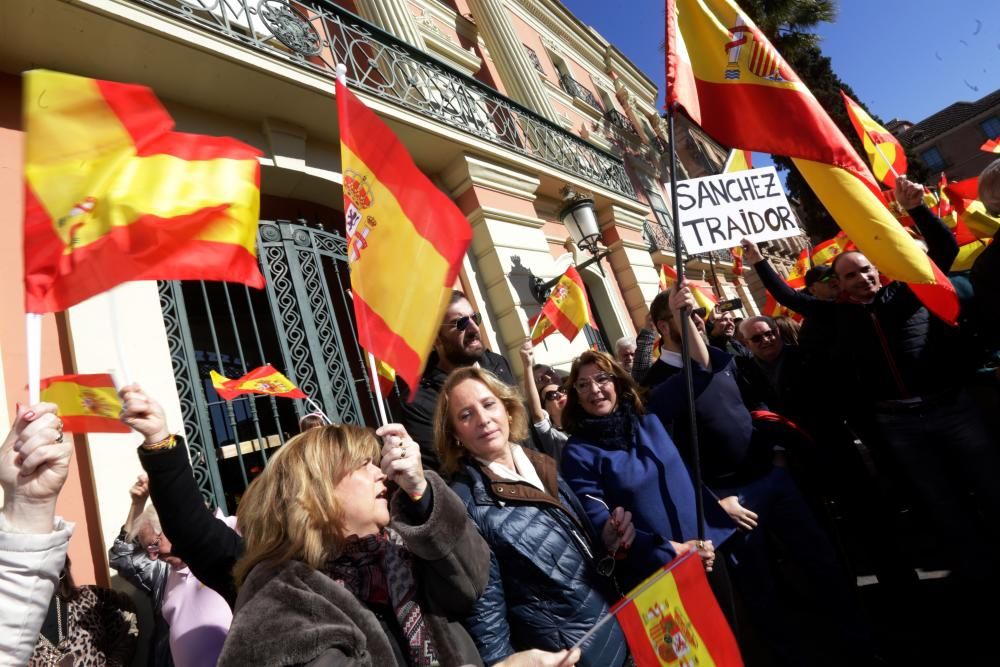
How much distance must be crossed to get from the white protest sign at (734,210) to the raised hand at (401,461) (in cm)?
221

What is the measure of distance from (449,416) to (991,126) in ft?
188

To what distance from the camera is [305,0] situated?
16.5 ft

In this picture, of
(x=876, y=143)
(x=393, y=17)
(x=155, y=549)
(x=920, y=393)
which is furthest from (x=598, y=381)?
(x=393, y=17)

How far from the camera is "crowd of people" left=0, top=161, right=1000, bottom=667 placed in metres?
1.31

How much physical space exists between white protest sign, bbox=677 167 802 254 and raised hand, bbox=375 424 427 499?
221 cm

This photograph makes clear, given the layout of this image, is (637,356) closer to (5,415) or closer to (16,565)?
(16,565)

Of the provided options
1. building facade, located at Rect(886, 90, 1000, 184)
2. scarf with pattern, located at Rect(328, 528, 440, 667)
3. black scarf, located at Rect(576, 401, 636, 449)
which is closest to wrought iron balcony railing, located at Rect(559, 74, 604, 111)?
black scarf, located at Rect(576, 401, 636, 449)

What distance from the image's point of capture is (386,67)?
6516 millimetres

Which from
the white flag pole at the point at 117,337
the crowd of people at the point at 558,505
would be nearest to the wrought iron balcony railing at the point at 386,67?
the white flag pole at the point at 117,337

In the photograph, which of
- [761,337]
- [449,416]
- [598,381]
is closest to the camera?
[449,416]

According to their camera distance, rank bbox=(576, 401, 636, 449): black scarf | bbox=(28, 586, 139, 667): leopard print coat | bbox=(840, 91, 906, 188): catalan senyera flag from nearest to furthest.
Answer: bbox=(28, 586, 139, 667): leopard print coat → bbox=(576, 401, 636, 449): black scarf → bbox=(840, 91, 906, 188): catalan senyera flag

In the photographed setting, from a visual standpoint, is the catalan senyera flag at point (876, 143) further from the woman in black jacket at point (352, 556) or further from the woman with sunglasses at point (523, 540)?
the woman in black jacket at point (352, 556)

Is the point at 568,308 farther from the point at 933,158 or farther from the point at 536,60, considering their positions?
the point at 933,158

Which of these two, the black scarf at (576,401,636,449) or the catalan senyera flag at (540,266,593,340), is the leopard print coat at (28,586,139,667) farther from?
the catalan senyera flag at (540,266,593,340)
